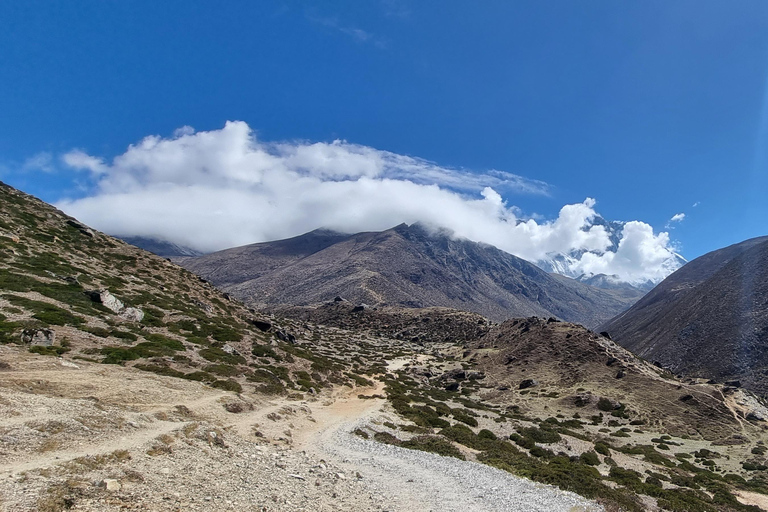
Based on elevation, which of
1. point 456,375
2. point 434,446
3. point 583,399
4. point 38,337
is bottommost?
point 456,375

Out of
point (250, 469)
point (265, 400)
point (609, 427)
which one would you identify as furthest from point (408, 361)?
point (250, 469)

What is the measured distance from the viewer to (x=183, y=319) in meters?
42.2

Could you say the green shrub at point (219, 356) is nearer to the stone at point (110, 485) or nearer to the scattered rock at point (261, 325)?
the scattered rock at point (261, 325)

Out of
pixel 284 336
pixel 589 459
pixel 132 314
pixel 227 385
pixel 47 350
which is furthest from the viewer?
pixel 284 336

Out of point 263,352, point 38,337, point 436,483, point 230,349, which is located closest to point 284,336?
point 263,352

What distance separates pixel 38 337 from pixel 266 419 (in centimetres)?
1643

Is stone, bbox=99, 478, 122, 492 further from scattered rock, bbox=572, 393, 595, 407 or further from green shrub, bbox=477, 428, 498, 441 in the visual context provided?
scattered rock, bbox=572, 393, 595, 407

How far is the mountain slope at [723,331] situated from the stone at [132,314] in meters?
99.6

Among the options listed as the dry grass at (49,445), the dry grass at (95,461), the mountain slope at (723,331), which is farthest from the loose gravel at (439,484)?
the mountain slope at (723,331)

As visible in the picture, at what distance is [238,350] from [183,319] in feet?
26.4

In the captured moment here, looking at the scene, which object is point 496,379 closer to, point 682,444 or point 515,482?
point 682,444

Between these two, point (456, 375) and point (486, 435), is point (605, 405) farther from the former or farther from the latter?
point (486, 435)

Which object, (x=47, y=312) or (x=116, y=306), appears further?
(x=116, y=306)

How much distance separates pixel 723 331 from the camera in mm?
92062
